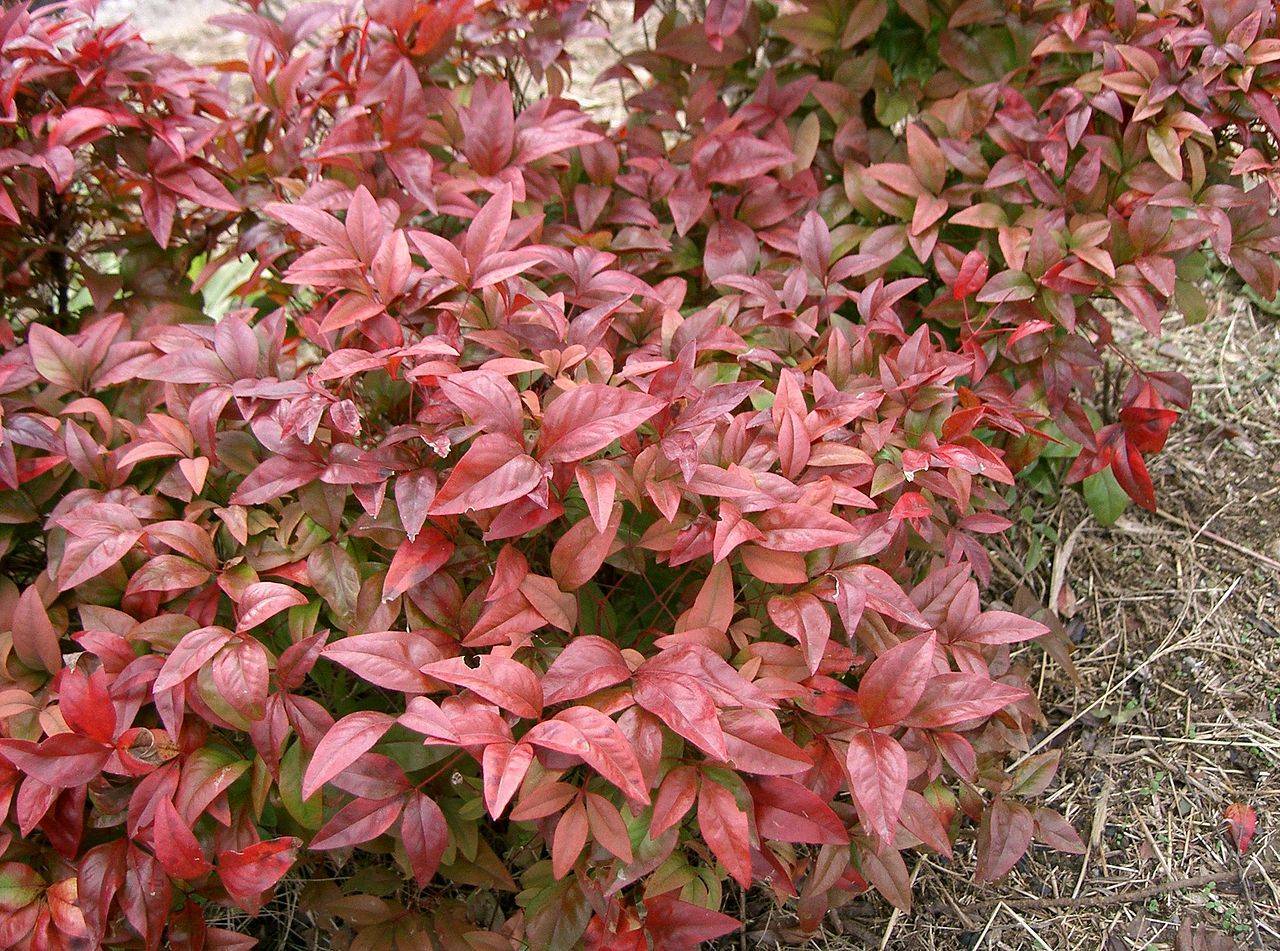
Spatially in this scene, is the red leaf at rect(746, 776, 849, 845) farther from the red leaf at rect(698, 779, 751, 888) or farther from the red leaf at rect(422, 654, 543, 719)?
the red leaf at rect(422, 654, 543, 719)

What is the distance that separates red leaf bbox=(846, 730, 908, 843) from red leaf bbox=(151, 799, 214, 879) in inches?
32.3

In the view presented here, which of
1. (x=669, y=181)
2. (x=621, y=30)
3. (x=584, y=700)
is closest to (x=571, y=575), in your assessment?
(x=584, y=700)

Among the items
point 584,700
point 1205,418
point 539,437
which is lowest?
point 1205,418

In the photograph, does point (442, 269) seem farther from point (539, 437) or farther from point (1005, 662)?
point (1005, 662)

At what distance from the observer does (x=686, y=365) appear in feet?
4.71

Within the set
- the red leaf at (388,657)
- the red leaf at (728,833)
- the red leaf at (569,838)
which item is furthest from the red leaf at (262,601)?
the red leaf at (728,833)

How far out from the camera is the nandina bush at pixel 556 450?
51.9 inches

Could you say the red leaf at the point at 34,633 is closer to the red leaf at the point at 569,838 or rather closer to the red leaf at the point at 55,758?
the red leaf at the point at 55,758

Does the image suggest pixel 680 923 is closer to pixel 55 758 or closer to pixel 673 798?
pixel 673 798

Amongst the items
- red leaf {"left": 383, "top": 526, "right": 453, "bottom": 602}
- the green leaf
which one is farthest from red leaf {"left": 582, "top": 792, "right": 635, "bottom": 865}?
the green leaf

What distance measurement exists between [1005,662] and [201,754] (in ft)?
4.13

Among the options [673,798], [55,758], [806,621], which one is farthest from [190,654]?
[806,621]

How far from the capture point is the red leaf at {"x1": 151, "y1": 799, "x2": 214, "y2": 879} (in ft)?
4.23

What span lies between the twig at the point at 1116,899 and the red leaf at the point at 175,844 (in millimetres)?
A: 1229
